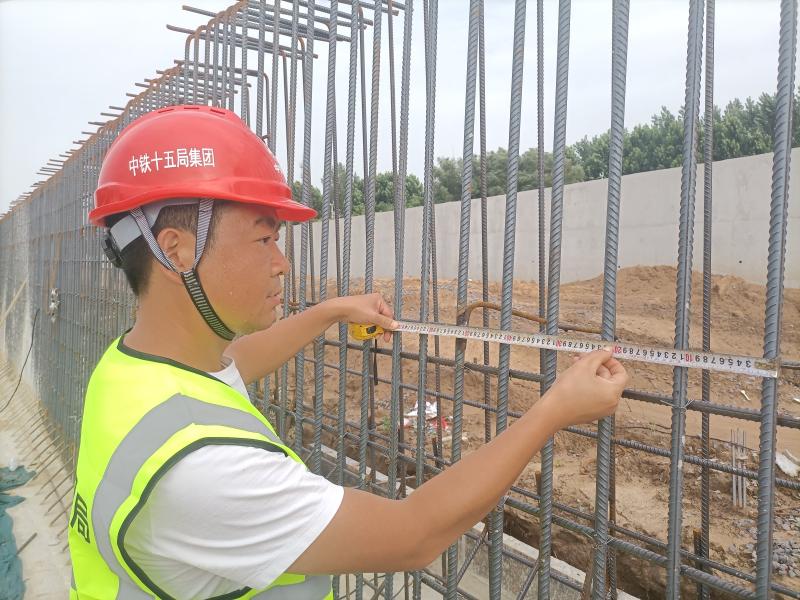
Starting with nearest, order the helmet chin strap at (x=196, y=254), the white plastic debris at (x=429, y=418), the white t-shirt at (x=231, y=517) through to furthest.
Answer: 1. the white t-shirt at (x=231, y=517)
2. the helmet chin strap at (x=196, y=254)
3. the white plastic debris at (x=429, y=418)

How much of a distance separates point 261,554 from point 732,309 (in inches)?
577

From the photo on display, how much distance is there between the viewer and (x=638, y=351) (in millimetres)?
1530

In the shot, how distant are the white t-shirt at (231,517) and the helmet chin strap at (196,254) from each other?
464 millimetres

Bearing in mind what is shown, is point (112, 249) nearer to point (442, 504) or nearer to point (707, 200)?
point (442, 504)

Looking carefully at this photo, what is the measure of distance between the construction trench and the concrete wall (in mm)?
183

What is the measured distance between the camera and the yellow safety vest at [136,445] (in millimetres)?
1107

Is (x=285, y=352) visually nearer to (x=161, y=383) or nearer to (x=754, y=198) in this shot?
(x=161, y=383)

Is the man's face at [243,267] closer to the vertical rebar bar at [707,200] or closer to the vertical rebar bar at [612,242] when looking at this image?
the vertical rebar bar at [612,242]

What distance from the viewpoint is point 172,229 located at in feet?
4.68

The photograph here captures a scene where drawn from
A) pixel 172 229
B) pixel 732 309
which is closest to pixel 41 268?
pixel 172 229

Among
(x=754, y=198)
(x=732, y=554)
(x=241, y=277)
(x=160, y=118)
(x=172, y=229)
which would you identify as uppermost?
(x=754, y=198)

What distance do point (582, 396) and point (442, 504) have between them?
1.38ft

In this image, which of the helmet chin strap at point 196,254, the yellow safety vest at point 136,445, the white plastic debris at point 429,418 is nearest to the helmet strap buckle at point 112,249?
the helmet chin strap at point 196,254

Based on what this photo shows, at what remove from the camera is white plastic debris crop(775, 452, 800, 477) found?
5.86m
